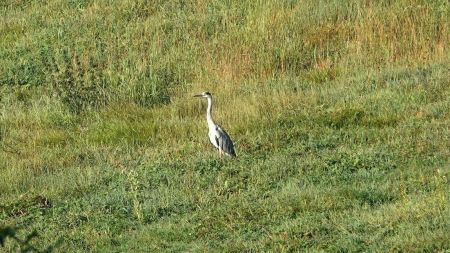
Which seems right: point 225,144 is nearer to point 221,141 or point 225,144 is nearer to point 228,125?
point 221,141

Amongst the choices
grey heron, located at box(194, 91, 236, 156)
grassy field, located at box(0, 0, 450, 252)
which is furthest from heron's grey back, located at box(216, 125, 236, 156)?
grassy field, located at box(0, 0, 450, 252)

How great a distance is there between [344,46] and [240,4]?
3.08 meters

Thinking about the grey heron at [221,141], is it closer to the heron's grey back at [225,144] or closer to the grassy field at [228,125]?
the heron's grey back at [225,144]

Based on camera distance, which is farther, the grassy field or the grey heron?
the grey heron

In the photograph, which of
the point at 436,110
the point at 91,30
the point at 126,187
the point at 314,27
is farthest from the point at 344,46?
the point at 126,187

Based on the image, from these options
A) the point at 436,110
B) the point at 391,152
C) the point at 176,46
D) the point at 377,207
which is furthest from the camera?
the point at 176,46

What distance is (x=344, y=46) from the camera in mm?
17000

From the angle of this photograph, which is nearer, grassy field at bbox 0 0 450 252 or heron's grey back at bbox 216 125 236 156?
grassy field at bbox 0 0 450 252

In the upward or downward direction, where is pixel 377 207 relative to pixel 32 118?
upward

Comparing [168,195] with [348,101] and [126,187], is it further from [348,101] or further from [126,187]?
[348,101]

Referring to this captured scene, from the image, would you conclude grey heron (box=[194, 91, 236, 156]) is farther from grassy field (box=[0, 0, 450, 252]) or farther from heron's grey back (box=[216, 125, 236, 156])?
grassy field (box=[0, 0, 450, 252])

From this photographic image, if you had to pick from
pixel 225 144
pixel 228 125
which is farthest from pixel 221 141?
pixel 228 125

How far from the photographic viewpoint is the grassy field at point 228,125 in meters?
9.65

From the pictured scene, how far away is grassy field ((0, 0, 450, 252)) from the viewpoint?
965cm
